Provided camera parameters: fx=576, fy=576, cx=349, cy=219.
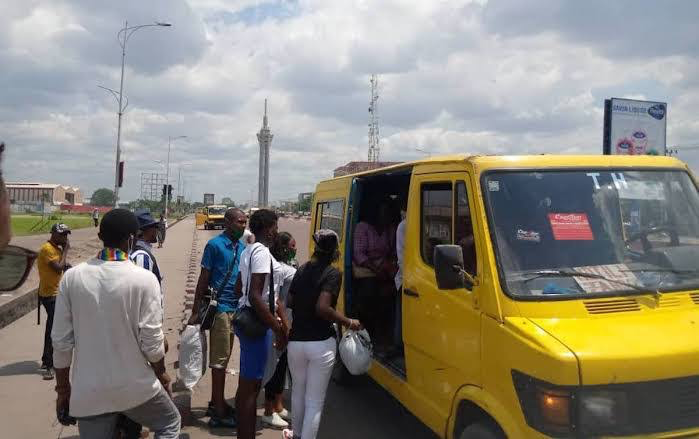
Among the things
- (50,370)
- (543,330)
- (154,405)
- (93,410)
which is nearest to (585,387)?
(543,330)

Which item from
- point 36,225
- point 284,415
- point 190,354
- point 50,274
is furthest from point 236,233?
point 36,225

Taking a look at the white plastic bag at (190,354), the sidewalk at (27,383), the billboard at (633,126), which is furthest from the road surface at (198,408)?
the billboard at (633,126)

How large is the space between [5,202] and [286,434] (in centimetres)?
332

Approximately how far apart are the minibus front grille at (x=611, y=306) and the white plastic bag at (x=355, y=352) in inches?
74.1

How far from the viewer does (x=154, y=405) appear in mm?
3090

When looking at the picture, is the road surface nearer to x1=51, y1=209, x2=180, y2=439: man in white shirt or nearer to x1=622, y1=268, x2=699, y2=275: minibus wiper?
x1=51, y1=209, x2=180, y2=439: man in white shirt

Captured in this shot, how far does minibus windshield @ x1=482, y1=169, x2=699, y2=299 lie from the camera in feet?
10.9

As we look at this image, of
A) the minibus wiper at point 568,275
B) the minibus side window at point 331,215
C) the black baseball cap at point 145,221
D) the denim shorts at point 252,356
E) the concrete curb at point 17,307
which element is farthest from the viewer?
the concrete curb at point 17,307

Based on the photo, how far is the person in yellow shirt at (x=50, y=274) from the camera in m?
6.43

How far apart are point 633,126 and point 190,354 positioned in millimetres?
18227

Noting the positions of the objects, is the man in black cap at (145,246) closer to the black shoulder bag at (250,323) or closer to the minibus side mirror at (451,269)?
the black shoulder bag at (250,323)

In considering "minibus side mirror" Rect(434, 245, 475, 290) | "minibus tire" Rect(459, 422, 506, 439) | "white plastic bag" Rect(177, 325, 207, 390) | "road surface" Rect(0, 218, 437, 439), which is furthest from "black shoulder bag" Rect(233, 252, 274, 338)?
"minibus tire" Rect(459, 422, 506, 439)

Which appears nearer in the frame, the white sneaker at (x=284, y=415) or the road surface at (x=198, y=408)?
the road surface at (x=198, y=408)

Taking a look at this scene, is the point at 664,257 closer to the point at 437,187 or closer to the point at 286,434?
the point at 437,187
